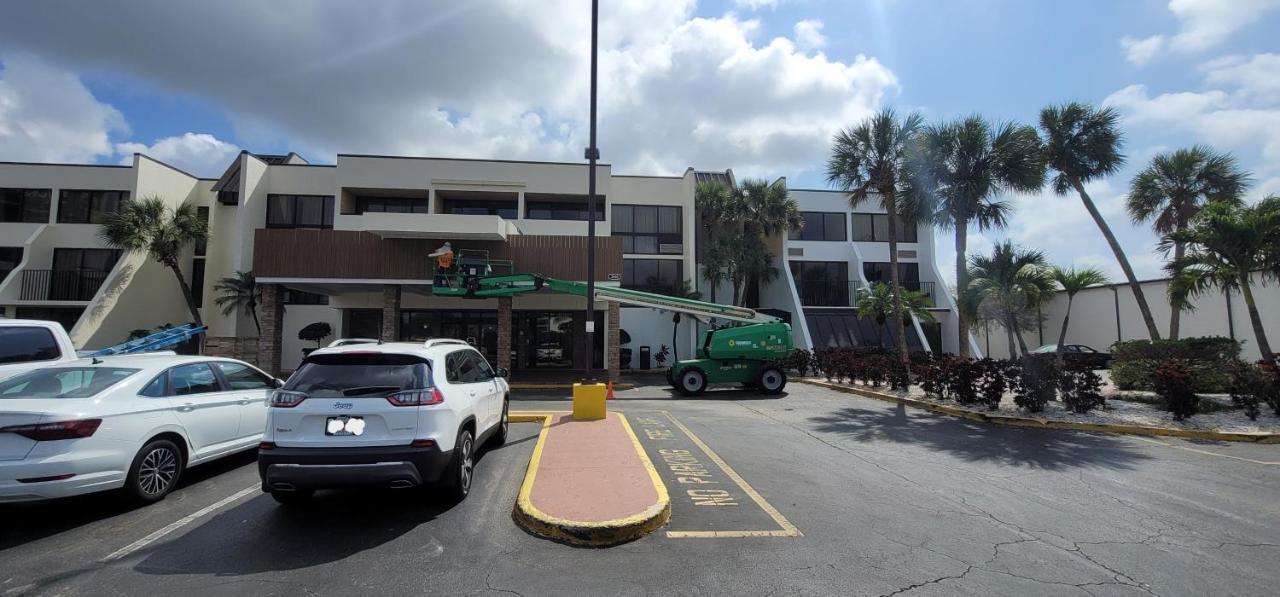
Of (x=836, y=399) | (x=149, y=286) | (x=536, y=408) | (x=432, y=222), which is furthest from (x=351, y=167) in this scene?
(x=836, y=399)

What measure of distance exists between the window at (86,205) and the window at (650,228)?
2271 centimetres

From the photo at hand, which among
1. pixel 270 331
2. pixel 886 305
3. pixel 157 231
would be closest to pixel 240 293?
pixel 157 231

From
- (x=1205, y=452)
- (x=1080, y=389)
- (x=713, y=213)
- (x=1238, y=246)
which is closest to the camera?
(x=1205, y=452)

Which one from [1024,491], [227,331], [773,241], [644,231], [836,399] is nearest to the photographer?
[1024,491]

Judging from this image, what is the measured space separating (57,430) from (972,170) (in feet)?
62.9

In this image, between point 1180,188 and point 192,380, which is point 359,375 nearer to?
point 192,380

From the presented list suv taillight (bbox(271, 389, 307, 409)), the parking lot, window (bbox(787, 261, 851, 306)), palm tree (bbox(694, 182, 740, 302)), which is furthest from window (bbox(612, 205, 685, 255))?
suv taillight (bbox(271, 389, 307, 409))

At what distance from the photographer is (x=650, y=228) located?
2923 cm

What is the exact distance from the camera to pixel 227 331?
25.2 m

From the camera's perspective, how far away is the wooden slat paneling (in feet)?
63.2

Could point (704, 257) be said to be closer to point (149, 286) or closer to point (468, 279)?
point (468, 279)

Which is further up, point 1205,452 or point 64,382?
point 64,382

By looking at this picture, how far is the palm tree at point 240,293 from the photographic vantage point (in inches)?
960

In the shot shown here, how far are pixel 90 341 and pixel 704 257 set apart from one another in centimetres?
2659
